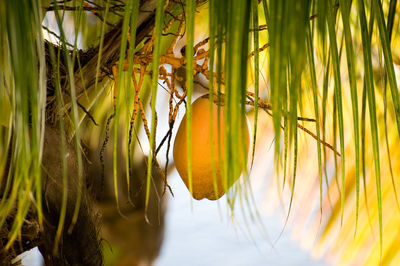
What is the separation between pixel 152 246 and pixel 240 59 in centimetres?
107

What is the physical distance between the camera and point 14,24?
28 centimetres

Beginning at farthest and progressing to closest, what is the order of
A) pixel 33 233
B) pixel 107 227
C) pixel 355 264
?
pixel 107 227, pixel 355 264, pixel 33 233

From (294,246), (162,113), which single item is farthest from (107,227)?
(294,246)

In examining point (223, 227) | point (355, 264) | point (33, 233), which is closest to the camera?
point (33, 233)

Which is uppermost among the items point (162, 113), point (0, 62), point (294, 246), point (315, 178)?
point (0, 62)

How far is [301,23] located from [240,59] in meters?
0.04

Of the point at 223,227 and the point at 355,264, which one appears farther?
the point at 223,227

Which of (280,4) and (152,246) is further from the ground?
(280,4)

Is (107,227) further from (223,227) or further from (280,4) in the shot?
(280,4)

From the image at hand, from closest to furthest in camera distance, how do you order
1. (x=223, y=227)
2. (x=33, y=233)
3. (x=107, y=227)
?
(x=33, y=233) < (x=107, y=227) < (x=223, y=227)

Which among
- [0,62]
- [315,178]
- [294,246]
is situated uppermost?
[0,62]

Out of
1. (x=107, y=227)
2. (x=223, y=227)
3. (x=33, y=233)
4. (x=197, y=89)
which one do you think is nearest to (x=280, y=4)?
(x=33, y=233)

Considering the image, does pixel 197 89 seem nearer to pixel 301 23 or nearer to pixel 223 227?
pixel 223 227

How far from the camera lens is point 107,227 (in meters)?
1.25
